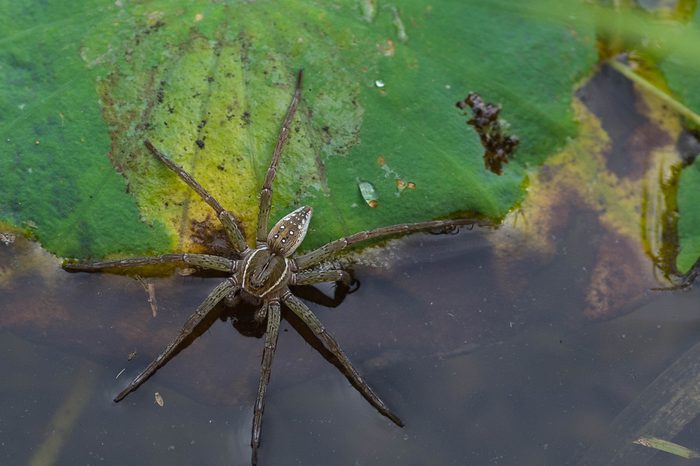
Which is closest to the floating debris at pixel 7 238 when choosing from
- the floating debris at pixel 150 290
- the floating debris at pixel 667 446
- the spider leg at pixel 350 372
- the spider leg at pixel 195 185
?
the floating debris at pixel 150 290

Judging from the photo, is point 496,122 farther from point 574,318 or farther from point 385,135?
point 574,318

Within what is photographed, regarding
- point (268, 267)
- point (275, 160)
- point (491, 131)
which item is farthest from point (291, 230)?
point (491, 131)

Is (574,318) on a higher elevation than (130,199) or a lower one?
lower

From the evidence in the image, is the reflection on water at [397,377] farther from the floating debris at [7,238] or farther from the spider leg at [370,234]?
the floating debris at [7,238]

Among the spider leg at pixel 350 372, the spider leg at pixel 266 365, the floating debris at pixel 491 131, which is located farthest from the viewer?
the floating debris at pixel 491 131

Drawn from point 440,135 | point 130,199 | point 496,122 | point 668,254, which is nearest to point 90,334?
point 130,199

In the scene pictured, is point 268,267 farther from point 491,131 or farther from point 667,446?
point 667,446

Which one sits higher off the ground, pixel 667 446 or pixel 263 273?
pixel 263 273
